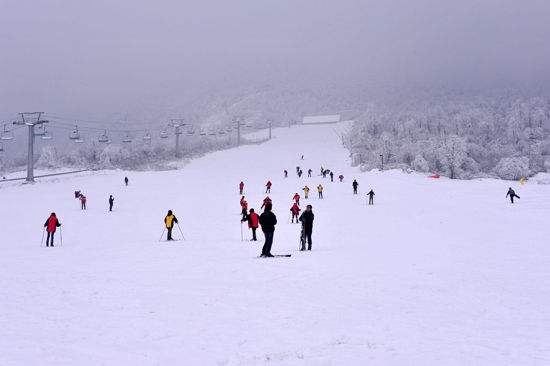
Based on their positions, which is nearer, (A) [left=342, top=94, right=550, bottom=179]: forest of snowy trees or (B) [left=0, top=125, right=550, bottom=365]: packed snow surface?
(B) [left=0, top=125, right=550, bottom=365]: packed snow surface

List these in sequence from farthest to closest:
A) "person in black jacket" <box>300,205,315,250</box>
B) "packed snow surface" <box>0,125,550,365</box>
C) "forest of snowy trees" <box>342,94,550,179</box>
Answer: "forest of snowy trees" <box>342,94,550,179</box>, "person in black jacket" <box>300,205,315,250</box>, "packed snow surface" <box>0,125,550,365</box>

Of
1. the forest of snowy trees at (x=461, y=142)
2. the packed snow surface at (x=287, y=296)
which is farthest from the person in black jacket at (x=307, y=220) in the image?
the forest of snowy trees at (x=461, y=142)

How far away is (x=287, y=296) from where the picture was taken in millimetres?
9648

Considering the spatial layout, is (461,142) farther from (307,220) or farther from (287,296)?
(287,296)

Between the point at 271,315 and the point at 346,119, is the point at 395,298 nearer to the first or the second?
the point at 271,315

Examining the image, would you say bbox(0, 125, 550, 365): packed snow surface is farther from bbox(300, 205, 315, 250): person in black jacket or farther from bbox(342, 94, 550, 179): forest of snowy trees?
bbox(342, 94, 550, 179): forest of snowy trees

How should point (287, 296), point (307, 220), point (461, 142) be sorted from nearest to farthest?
1. point (287, 296)
2. point (307, 220)
3. point (461, 142)

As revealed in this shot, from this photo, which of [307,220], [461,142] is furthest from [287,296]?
[461,142]

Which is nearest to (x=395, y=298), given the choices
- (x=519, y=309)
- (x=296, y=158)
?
(x=519, y=309)

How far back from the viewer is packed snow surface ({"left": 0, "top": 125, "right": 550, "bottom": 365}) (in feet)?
22.0

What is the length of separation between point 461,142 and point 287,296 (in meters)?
68.7

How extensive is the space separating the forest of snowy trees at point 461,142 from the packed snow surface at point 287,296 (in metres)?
45.8

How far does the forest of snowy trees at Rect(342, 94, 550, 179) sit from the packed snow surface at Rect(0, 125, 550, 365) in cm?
4579

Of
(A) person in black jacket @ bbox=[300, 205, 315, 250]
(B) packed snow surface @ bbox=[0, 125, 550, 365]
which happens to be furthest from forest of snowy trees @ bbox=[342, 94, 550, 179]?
(A) person in black jacket @ bbox=[300, 205, 315, 250]
